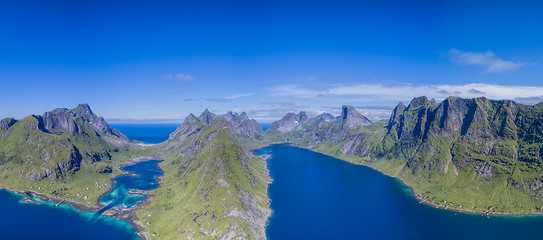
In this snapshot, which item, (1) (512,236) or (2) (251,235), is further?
(1) (512,236)

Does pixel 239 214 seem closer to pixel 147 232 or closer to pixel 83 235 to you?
pixel 147 232

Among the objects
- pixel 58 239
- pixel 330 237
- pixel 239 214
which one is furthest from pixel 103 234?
pixel 330 237

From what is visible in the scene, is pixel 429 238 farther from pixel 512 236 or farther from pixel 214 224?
pixel 214 224

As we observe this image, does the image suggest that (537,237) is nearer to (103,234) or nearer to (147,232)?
(147,232)

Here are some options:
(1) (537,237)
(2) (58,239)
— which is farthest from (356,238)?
(2) (58,239)

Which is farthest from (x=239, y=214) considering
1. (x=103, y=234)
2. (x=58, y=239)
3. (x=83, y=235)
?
(x=58, y=239)

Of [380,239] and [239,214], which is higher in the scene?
[239,214]

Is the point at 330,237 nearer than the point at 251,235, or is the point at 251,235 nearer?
the point at 251,235
